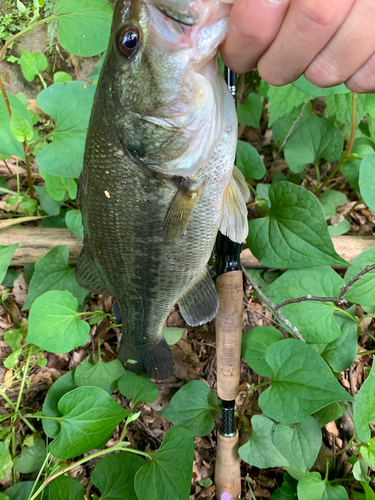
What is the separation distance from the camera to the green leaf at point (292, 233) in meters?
1.42

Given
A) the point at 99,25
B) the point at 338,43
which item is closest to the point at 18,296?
the point at 99,25

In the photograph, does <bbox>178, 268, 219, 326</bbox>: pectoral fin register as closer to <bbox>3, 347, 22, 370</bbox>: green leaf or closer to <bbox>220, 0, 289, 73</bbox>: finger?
<bbox>220, 0, 289, 73</bbox>: finger

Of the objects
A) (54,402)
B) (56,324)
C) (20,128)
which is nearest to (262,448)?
(54,402)

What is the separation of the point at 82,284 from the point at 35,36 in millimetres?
1793

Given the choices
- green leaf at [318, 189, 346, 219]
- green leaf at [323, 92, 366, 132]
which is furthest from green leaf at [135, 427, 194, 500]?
green leaf at [323, 92, 366, 132]

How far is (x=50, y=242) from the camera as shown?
1.87 m

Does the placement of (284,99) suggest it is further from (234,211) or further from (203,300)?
(203,300)

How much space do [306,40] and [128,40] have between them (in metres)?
0.45

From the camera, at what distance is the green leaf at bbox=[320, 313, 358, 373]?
5.20 ft

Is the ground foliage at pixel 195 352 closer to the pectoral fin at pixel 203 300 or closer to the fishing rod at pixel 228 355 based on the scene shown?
the fishing rod at pixel 228 355

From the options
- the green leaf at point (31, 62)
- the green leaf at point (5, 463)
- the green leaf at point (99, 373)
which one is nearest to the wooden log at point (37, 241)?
the green leaf at point (99, 373)

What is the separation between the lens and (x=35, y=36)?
7.07ft

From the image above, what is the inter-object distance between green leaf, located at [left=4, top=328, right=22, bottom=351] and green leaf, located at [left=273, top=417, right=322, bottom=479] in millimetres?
1493

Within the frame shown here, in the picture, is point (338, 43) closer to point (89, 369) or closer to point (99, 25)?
point (99, 25)
